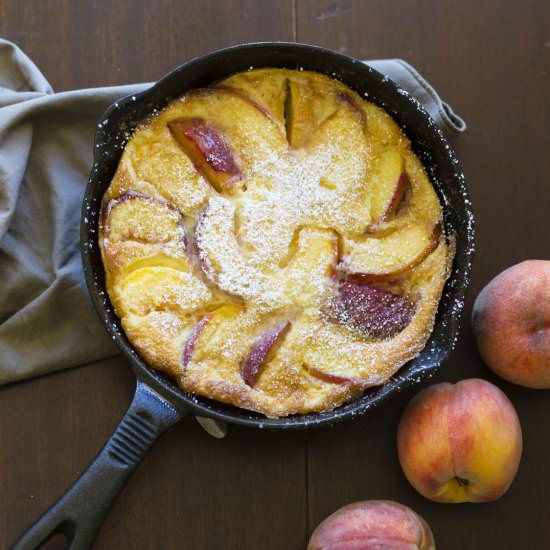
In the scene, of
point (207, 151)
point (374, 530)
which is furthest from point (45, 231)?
point (374, 530)

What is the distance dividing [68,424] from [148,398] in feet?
0.96

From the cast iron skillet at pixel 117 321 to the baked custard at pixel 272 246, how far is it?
0.08 feet

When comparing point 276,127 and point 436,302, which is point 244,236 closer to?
point 276,127

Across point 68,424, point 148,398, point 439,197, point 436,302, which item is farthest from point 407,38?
point 68,424

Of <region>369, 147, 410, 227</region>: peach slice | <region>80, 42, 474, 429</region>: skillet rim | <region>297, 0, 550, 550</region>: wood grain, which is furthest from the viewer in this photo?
<region>297, 0, 550, 550</region>: wood grain

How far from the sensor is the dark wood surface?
62.1 inches

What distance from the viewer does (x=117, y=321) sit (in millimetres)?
1428

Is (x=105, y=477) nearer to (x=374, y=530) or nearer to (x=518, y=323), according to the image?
(x=374, y=530)

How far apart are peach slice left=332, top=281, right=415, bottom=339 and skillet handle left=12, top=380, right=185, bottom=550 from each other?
1.20 ft

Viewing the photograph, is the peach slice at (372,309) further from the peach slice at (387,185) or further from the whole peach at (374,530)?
the whole peach at (374,530)

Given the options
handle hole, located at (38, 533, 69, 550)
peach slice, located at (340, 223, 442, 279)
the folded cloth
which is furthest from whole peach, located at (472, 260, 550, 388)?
handle hole, located at (38, 533, 69, 550)

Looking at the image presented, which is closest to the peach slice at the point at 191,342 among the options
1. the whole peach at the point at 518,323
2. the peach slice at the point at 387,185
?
the peach slice at the point at 387,185

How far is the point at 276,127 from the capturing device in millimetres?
1476

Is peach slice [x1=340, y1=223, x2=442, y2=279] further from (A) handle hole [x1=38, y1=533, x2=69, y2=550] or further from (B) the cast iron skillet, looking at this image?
(A) handle hole [x1=38, y1=533, x2=69, y2=550]
